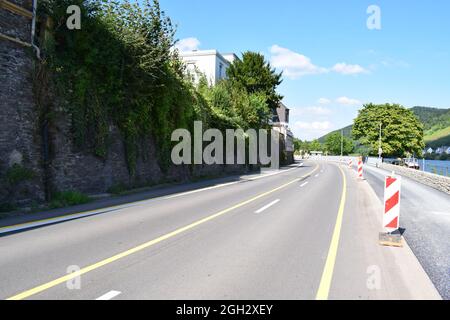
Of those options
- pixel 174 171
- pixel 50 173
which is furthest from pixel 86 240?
pixel 174 171

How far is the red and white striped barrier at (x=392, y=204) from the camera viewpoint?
742 centimetres

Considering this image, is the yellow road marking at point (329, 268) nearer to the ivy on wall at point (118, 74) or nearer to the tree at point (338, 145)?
the ivy on wall at point (118, 74)

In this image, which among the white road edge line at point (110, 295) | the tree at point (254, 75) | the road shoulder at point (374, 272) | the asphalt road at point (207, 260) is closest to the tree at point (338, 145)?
the tree at point (254, 75)

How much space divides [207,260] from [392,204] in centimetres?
439

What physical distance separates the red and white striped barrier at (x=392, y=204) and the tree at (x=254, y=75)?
41.8 metres

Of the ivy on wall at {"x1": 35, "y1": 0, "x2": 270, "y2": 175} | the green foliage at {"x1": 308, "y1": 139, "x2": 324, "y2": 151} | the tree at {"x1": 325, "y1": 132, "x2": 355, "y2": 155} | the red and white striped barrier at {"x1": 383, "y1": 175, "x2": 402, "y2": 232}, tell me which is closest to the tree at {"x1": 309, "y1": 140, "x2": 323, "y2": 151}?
the green foliage at {"x1": 308, "y1": 139, "x2": 324, "y2": 151}

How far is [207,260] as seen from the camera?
566cm

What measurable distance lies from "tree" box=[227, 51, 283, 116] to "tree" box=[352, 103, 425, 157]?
125 ft

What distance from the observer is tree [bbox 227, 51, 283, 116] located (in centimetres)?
4907

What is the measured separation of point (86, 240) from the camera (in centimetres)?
682

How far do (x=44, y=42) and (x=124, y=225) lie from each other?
776 centimetres

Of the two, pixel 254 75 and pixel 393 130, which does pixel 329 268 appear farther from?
pixel 393 130
